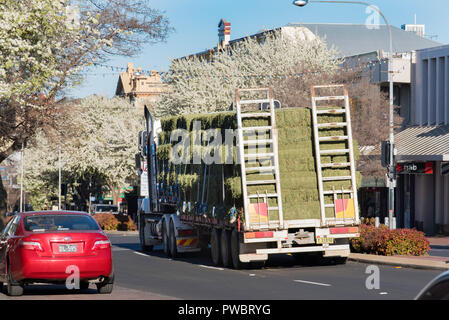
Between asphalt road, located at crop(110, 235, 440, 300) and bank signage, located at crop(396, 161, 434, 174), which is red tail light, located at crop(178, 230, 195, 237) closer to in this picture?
asphalt road, located at crop(110, 235, 440, 300)

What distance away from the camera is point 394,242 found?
22.4m

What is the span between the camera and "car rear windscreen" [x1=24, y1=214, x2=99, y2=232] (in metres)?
14.4

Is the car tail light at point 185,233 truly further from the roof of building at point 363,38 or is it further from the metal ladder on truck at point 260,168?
the roof of building at point 363,38

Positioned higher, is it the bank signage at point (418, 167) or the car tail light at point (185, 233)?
the bank signage at point (418, 167)

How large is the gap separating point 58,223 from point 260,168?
21.2ft

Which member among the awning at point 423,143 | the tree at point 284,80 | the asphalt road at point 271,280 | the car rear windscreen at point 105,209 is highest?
the tree at point 284,80

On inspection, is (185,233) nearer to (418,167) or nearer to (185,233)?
(185,233)

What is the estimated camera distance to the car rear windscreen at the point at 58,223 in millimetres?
14430

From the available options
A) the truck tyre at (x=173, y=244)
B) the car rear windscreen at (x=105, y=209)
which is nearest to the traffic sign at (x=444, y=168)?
the truck tyre at (x=173, y=244)

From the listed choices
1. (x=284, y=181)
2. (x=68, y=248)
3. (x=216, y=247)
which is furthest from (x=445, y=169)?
(x=68, y=248)

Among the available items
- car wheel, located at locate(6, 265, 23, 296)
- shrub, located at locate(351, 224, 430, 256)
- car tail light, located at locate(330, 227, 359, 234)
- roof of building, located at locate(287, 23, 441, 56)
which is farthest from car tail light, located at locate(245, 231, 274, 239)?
roof of building, located at locate(287, 23, 441, 56)

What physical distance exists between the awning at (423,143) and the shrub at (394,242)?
1574cm

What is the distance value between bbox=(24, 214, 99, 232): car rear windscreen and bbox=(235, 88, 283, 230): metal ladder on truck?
5.58 metres
